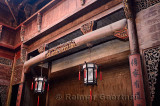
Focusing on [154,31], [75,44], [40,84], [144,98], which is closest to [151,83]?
[144,98]

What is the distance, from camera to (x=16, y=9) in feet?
27.0

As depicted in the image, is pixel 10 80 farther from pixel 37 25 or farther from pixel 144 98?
pixel 144 98

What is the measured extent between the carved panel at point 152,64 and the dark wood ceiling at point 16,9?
6049 millimetres

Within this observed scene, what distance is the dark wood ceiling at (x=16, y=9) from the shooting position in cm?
793

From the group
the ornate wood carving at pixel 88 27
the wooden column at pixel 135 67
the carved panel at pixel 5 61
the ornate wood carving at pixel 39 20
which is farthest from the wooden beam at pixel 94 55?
the carved panel at pixel 5 61

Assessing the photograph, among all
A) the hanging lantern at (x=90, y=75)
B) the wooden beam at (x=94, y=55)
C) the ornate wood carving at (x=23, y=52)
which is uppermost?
the ornate wood carving at (x=23, y=52)

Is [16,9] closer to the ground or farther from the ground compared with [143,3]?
farther from the ground

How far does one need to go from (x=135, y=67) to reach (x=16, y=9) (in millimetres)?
7040

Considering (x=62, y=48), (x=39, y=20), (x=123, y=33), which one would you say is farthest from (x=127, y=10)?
(x=39, y=20)

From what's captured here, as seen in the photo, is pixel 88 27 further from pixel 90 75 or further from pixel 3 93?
pixel 3 93

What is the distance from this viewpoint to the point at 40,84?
5.48 metres

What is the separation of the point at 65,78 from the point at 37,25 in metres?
2.30

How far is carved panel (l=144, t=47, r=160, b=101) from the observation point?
293 cm

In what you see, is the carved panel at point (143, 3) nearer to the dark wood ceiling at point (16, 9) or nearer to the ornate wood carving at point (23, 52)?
the ornate wood carving at point (23, 52)
